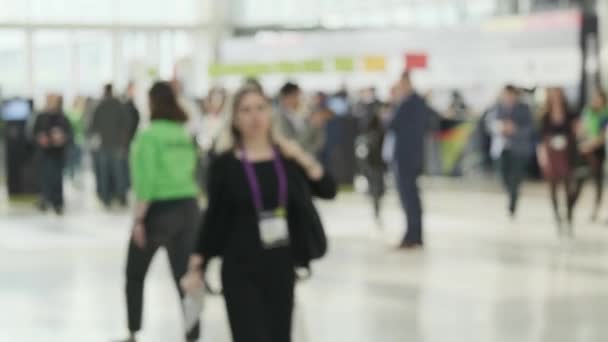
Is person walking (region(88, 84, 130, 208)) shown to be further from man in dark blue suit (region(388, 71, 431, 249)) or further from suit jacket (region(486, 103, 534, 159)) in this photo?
man in dark blue suit (region(388, 71, 431, 249))

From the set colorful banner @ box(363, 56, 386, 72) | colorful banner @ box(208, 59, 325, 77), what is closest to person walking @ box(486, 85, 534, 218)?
colorful banner @ box(363, 56, 386, 72)

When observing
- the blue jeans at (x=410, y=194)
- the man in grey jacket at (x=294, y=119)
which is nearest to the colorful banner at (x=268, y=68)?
the blue jeans at (x=410, y=194)

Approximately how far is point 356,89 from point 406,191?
42.4 feet

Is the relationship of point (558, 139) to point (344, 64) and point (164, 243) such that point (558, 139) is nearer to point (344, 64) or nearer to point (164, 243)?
point (164, 243)

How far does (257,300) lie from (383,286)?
17.5 ft

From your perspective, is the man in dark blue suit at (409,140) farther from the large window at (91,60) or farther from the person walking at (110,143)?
the large window at (91,60)

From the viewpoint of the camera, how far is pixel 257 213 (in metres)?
4.68

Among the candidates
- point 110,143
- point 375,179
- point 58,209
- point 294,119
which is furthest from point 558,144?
Answer: point 58,209

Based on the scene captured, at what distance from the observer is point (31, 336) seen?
25.7 feet

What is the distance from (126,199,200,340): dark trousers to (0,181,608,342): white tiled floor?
1.78 feet

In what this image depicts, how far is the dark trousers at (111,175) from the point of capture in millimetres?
18094

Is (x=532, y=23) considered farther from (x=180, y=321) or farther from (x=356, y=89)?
(x=180, y=321)

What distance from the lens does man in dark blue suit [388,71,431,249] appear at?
1202cm

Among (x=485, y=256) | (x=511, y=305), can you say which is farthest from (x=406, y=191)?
(x=511, y=305)
